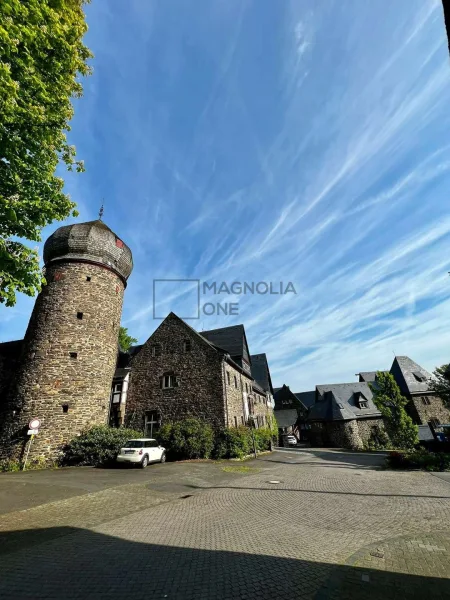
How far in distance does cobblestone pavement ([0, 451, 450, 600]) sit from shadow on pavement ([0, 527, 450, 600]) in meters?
0.02

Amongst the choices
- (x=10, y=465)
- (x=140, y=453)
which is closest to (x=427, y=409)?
(x=140, y=453)

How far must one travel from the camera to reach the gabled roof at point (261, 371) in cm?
3591

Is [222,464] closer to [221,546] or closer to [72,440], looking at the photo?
[72,440]

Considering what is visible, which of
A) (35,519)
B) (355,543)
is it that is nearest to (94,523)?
(35,519)

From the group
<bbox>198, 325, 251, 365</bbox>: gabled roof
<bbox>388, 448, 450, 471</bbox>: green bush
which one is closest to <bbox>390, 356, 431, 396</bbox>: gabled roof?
<bbox>198, 325, 251, 365</bbox>: gabled roof

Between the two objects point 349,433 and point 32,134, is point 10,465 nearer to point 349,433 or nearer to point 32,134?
point 32,134

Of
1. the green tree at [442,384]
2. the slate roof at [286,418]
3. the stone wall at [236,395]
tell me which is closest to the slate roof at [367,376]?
the slate roof at [286,418]

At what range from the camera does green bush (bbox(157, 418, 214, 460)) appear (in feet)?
58.3

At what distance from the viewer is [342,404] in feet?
122

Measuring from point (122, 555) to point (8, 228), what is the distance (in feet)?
24.1

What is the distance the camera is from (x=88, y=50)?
915cm

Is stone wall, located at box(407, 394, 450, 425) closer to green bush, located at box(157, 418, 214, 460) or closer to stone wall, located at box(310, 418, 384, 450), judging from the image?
stone wall, located at box(310, 418, 384, 450)

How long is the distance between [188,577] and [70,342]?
17.5m

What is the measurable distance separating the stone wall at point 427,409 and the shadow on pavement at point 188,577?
1462 inches
